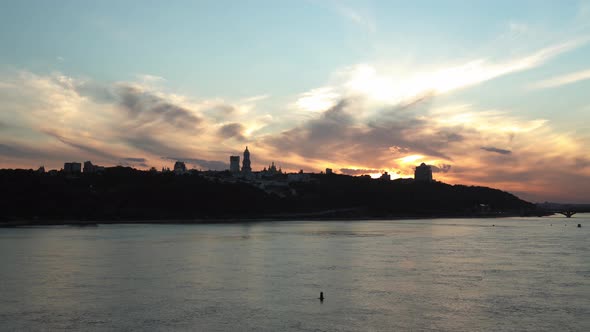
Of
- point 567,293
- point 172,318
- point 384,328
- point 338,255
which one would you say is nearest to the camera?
point 384,328

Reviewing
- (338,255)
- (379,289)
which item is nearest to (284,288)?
A: (379,289)

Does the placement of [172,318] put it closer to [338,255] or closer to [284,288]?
[284,288]

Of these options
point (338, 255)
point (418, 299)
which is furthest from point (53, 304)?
point (338, 255)

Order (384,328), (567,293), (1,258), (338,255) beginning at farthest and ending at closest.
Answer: (338,255) < (1,258) < (567,293) < (384,328)

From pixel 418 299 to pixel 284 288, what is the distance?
9862mm

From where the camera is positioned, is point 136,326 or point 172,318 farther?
point 172,318

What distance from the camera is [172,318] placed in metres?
31.5

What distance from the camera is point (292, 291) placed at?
40.2 m

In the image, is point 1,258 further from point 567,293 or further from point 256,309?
point 567,293

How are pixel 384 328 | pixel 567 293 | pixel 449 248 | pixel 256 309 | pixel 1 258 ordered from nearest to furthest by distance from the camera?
pixel 384 328, pixel 256 309, pixel 567 293, pixel 1 258, pixel 449 248

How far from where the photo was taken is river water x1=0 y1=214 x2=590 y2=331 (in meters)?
30.8

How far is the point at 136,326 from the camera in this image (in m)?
29.5

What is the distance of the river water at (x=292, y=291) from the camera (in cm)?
3080

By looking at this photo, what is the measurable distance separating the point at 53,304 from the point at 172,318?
342 inches
